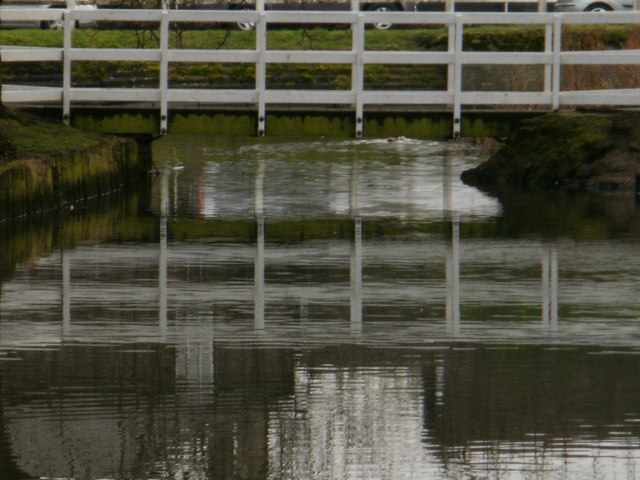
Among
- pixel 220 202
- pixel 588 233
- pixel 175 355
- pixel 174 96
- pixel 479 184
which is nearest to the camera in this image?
pixel 175 355

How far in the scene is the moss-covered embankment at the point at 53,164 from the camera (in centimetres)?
1650

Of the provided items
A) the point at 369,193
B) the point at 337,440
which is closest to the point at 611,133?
the point at 369,193

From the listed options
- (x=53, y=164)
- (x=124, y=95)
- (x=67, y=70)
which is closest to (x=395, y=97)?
(x=124, y=95)

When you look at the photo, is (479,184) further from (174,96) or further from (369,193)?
(174,96)

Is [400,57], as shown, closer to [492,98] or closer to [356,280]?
[492,98]

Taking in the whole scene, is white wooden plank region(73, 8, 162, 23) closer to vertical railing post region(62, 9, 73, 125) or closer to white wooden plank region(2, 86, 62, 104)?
vertical railing post region(62, 9, 73, 125)

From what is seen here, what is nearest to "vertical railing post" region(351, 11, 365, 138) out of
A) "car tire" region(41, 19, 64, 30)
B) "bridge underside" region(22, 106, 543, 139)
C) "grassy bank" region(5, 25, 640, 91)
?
"bridge underside" region(22, 106, 543, 139)

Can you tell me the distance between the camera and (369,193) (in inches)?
832

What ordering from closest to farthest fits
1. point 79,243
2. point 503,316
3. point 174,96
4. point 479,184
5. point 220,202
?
point 503,316 → point 79,243 → point 220,202 → point 174,96 → point 479,184

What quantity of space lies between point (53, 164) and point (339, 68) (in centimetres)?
1517

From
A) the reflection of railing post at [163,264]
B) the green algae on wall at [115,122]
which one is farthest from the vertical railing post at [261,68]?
the reflection of railing post at [163,264]

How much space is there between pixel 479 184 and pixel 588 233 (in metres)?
6.97

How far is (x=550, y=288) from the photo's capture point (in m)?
11.8

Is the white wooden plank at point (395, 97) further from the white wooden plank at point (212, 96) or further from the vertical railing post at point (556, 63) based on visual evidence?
the vertical railing post at point (556, 63)
